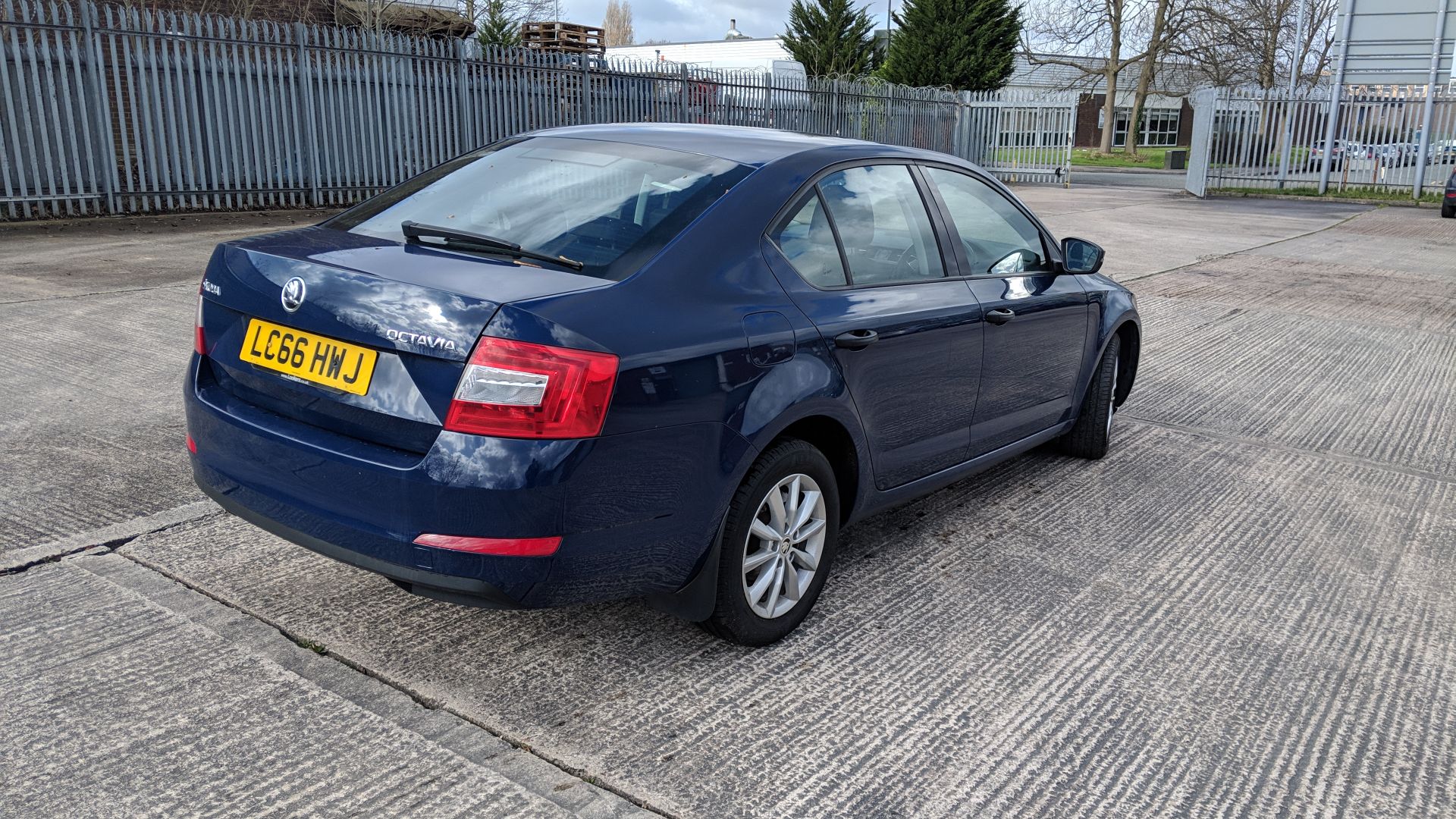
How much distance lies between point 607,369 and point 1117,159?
49318 millimetres

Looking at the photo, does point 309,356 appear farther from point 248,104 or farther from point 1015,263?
point 248,104

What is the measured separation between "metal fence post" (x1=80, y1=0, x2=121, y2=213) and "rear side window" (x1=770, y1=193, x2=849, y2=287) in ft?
37.9

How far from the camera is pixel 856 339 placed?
3.48m

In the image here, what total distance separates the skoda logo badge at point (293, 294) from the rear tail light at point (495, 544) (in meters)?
0.75

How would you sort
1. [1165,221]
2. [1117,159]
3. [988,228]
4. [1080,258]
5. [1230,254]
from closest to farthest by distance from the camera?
[988,228], [1080,258], [1230,254], [1165,221], [1117,159]

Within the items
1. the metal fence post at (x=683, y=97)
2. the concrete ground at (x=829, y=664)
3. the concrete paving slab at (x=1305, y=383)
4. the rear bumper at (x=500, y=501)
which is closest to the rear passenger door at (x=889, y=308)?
the concrete ground at (x=829, y=664)

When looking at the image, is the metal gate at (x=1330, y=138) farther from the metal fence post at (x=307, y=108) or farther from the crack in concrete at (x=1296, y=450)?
the crack in concrete at (x=1296, y=450)

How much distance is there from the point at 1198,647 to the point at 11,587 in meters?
3.67

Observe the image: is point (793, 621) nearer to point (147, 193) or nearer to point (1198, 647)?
point (1198, 647)

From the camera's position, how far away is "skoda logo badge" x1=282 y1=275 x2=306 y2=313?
9.68ft

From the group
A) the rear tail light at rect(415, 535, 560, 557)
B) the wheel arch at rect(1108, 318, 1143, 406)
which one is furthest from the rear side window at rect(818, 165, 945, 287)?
the wheel arch at rect(1108, 318, 1143, 406)

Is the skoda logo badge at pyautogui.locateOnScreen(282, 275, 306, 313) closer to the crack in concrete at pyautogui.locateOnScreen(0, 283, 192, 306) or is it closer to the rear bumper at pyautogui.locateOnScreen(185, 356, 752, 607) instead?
the rear bumper at pyautogui.locateOnScreen(185, 356, 752, 607)

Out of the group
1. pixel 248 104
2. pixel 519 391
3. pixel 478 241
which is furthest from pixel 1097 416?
pixel 248 104

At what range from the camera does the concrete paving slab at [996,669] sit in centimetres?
273
